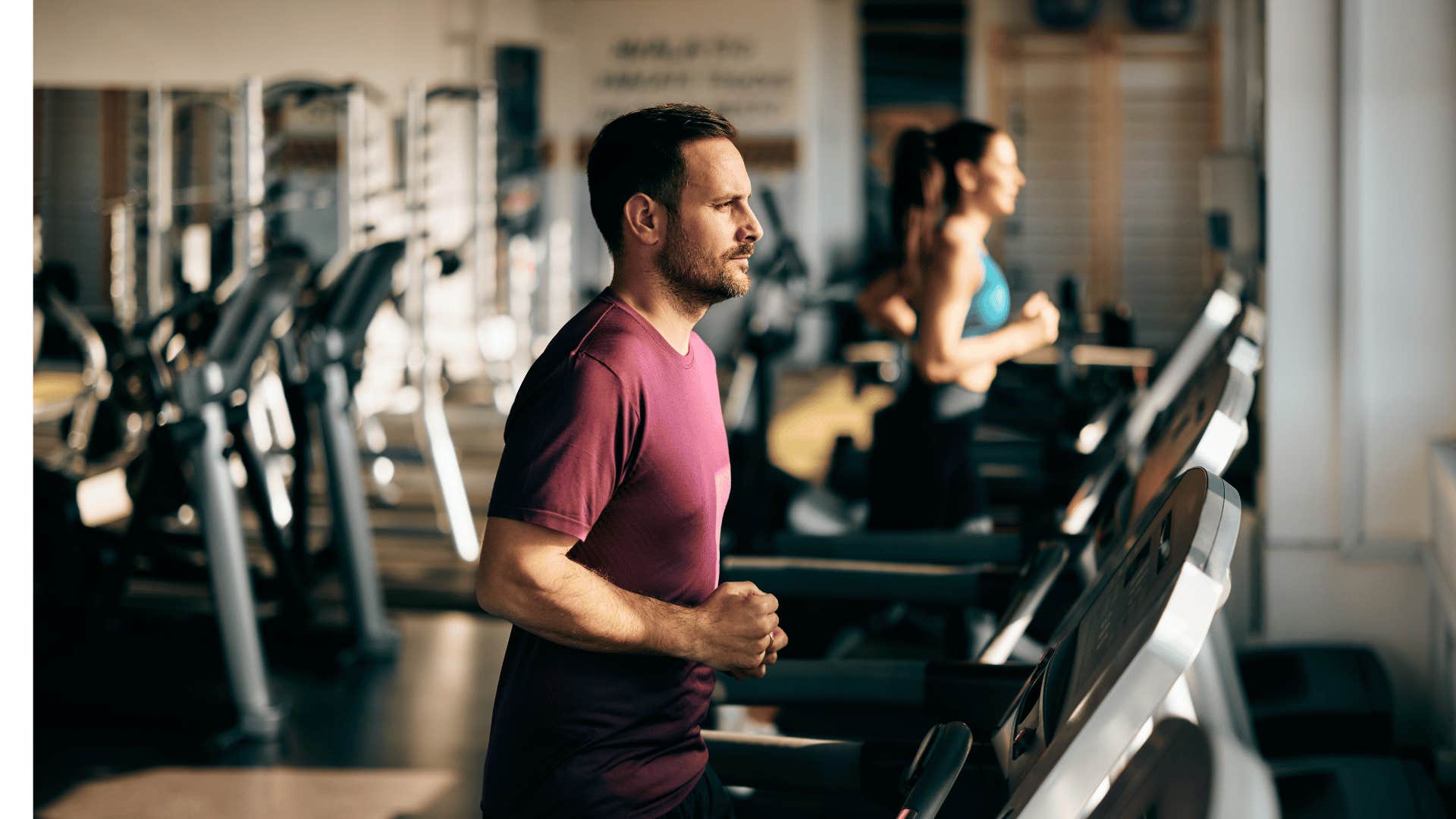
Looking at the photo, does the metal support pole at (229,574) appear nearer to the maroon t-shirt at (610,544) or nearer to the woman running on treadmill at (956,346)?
the woman running on treadmill at (956,346)

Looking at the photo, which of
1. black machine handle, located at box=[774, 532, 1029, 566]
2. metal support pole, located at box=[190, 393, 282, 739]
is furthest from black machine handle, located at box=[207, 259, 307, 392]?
black machine handle, located at box=[774, 532, 1029, 566]

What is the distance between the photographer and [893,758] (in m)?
1.56

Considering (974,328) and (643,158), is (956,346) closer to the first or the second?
(974,328)

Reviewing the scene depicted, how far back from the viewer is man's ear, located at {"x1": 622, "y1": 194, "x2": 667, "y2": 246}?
Answer: 132 centimetres

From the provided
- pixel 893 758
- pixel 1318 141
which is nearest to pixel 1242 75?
pixel 1318 141

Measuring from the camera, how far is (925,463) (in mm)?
3027

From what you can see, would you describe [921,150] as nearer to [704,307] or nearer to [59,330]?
[704,307]

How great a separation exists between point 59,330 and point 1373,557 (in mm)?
4965

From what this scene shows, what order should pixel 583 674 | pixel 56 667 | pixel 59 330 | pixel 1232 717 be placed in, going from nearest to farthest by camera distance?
pixel 583 674 < pixel 1232 717 < pixel 56 667 < pixel 59 330

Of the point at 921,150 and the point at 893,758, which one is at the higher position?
the point at 921,150

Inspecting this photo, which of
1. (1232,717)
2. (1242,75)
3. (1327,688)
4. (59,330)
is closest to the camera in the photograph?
(1232,717)

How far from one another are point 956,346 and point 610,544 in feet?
5.40

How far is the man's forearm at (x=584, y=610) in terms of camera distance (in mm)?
1225
